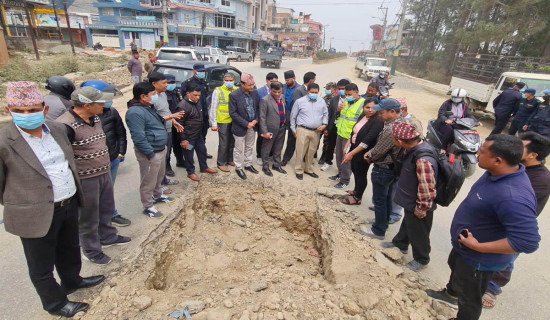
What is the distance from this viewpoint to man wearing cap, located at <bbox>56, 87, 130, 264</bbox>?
2.41 m

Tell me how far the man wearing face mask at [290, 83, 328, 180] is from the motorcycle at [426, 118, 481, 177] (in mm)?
1720

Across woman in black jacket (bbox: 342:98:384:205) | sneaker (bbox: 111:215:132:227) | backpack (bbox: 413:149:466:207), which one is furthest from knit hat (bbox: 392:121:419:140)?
sneaker (bbox: 111:215:132:227)

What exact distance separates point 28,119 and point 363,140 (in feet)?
11.5

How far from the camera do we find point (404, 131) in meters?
2.62

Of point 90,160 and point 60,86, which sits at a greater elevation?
A: point 60,86

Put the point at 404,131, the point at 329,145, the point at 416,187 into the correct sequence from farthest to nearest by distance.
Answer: the point at 329,145 < the point at 416,187 < the point at 404,131

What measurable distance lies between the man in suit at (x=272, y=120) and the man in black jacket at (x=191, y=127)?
1036mm

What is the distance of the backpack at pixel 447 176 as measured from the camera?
98.8 inches

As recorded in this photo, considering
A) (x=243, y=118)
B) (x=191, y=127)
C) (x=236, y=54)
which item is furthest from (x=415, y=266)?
(x=236, y=54)

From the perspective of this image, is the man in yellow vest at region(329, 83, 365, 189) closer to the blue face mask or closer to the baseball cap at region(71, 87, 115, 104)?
the baseball cap at region(71, 87, 115, 104)

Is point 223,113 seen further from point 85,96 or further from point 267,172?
point 85,96

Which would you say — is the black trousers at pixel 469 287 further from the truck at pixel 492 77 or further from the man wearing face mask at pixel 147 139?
the truck at pixel 492 77

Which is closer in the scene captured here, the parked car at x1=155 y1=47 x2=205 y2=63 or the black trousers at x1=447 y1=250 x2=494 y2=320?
the black trousers at x1=447 y1=250 x2=494 y2=320

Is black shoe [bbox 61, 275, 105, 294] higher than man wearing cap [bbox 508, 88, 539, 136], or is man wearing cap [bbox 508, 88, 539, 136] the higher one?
man wearing cap [bbox 508, 88, 539, 136]
